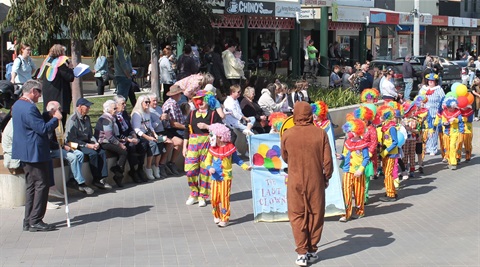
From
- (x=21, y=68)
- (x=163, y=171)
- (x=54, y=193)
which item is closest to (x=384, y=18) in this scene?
(x=21, y=68)

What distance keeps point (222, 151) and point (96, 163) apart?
2.88 m

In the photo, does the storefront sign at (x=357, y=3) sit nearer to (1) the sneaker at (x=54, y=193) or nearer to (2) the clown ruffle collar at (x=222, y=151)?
(1) the sneaker at (x=54, y=193)

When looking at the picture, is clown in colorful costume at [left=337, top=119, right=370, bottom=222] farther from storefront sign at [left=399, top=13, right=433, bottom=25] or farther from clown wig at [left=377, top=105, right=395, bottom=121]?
storefront sign at [left=399, top=13, right=433, bottom=25]

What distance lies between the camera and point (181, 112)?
1417 centimetres

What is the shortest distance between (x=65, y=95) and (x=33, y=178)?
4342mm

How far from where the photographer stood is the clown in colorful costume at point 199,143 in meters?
11.1

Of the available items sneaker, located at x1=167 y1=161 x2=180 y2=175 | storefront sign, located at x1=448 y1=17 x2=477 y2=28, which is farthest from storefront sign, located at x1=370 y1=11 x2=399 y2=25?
sneaker, located at x1=167 y1=161 x2=180 y2=175

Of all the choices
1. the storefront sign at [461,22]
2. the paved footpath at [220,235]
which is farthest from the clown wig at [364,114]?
the storefront sign at [461,22]

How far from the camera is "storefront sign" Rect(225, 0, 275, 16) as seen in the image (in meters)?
27.7

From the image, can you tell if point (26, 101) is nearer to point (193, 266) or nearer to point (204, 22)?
point (193, 266)

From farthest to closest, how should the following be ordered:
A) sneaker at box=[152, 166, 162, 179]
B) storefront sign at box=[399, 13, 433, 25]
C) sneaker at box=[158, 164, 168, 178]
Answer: storefront sign at box=[399, 13, 433, 25]
sneaker at box=[158, 164, 168, 178]
sneaker at box=[152, 166, 162, 179]

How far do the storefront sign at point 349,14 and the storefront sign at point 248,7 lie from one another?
184 inches

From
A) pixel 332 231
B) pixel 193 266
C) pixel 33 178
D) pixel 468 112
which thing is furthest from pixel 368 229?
pixel 468 112

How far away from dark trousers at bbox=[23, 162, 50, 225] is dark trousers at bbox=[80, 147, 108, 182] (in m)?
2.44
